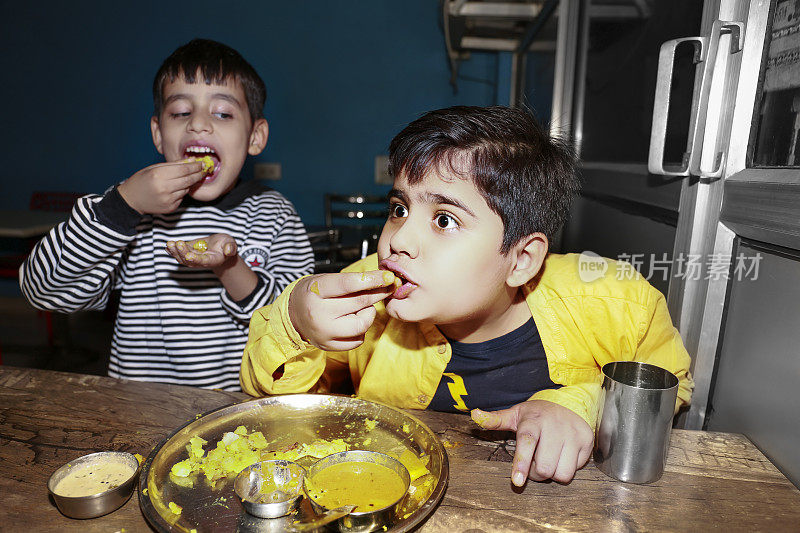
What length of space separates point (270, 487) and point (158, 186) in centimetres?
95

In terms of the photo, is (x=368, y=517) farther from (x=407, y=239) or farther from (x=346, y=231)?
(x=346, y=231)

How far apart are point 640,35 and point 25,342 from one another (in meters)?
4.73

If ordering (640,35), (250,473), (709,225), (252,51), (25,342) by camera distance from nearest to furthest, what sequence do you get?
(250,473), (709,225), (640,35), (25,342), (252,51)

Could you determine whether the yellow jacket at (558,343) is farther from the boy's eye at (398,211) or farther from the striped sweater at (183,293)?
the striped sweater at (183,293)

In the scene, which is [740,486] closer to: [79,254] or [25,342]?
[79,254]

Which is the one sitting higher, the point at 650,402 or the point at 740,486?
the point at 650,402

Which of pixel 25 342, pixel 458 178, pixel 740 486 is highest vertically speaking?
pixel 458 178

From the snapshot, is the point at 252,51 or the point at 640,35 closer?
the point at 640,35

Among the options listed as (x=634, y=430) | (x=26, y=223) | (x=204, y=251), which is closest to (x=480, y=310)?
(x=634, y=430)

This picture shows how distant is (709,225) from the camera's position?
1.42 m

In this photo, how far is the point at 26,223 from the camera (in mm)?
3543

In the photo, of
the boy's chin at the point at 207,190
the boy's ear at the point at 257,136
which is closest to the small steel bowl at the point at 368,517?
the boy's chin at the point at 207,190

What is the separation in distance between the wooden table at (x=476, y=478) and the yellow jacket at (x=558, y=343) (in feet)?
0.58

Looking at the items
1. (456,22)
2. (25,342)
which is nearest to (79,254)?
(456,22)
